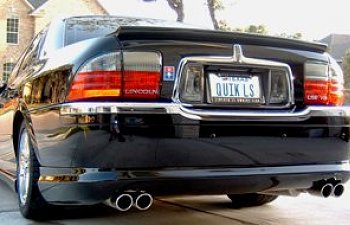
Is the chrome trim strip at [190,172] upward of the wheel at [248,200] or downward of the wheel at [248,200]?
upward

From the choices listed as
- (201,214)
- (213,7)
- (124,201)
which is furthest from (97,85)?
(213,7)

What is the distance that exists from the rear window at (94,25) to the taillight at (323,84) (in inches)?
42.6

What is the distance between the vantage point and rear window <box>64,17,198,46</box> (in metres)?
4.62

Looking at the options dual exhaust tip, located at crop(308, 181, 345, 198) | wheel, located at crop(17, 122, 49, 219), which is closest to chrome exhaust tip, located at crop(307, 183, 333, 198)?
dual exhaust tip, located at crop(308, 181, 345, 198)

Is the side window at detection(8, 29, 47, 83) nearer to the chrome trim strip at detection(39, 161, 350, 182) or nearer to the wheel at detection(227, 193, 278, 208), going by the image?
the chrome trim strip at detection(39, 161, 350, 182)

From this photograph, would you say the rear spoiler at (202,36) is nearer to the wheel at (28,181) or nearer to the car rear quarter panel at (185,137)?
the car rear quarter panel at (185,137)

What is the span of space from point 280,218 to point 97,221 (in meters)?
1.50

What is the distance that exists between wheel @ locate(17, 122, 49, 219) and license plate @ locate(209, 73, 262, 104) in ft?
4.77

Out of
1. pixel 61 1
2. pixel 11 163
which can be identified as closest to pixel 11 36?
pixel 61 1

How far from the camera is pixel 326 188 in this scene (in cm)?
412

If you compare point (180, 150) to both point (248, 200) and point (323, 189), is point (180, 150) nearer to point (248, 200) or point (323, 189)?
point (323, 189)

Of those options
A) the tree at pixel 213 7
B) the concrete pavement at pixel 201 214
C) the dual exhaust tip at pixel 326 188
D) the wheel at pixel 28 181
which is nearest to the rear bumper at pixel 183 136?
the dual exhaust tip at pixel 326 188

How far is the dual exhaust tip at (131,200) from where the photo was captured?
357 centimetres

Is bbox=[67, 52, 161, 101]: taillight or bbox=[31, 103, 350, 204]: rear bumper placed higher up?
bbox=[67, 52, 161, 101]: taillight
